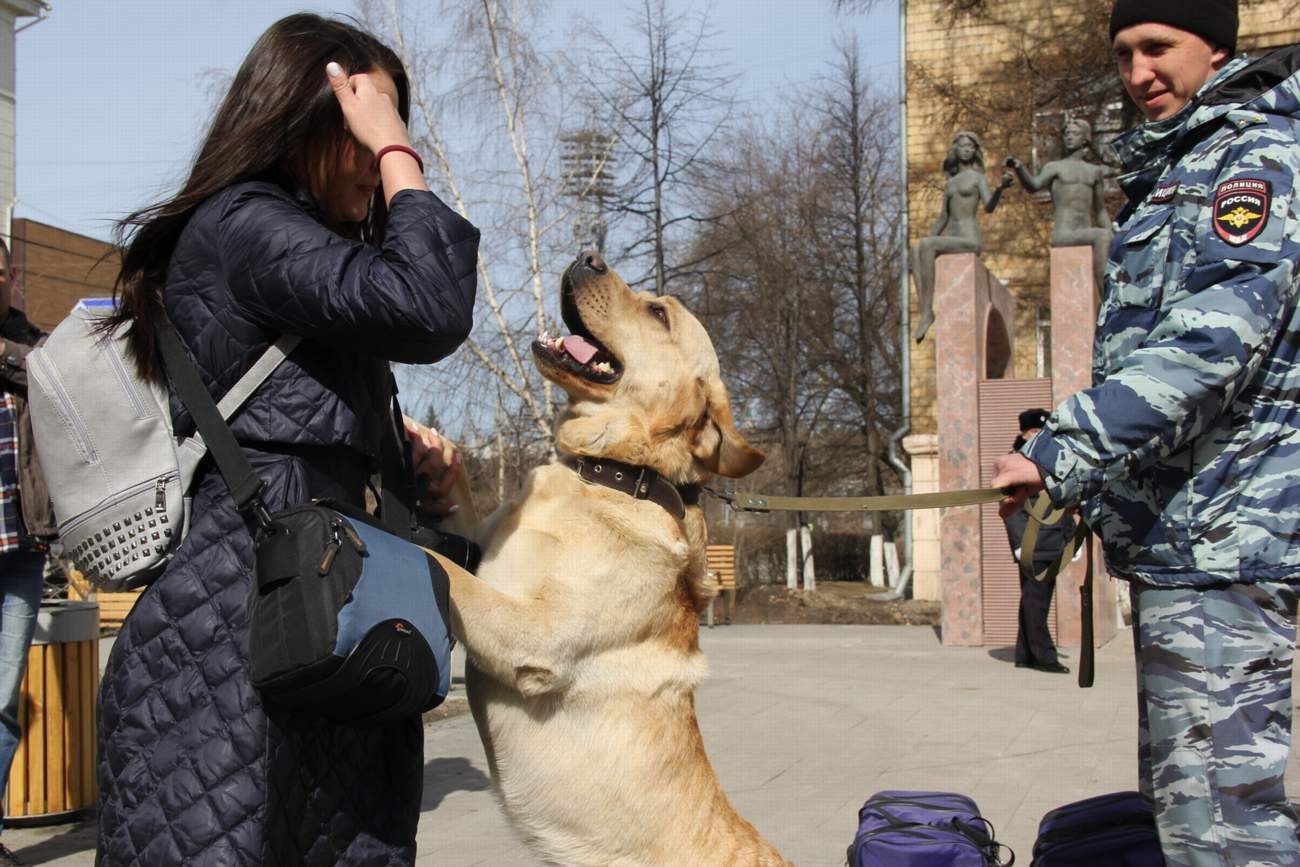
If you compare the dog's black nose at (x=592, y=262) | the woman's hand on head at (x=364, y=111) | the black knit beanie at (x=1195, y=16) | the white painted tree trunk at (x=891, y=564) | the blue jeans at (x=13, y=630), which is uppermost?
the black knit beanie at (x=1195, y=16)

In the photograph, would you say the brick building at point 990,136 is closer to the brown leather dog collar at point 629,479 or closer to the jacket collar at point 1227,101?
the brown leather dog collar at point 629,479

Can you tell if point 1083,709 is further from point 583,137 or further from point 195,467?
point 583,137

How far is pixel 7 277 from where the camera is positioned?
4793 millimetres

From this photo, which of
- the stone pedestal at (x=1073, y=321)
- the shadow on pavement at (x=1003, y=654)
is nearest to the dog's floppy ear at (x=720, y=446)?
the shadow on pavement at (x=1003, y=654)

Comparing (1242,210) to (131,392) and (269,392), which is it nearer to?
(269,392)

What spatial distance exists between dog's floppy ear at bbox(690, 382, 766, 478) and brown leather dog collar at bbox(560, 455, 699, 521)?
17 cm

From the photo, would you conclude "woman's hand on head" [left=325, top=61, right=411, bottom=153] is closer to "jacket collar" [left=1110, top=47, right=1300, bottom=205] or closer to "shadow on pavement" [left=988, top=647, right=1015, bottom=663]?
"jacket collar" [left=1110, top=47, right=1300, bottom=205]

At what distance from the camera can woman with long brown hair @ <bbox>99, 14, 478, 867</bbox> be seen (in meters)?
1.89

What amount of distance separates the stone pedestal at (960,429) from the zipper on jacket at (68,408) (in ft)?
34.2

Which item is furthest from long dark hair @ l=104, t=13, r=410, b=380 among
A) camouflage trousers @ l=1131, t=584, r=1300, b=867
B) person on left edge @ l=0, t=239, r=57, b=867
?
person on left edge @ l=0, t=239, r=57, b=867

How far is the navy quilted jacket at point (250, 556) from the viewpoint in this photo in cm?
188

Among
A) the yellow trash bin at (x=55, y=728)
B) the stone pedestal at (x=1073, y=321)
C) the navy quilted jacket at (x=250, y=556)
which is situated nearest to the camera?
the navy quilted jacket at (x=250, y=556)

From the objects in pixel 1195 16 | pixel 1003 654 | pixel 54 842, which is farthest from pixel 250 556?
pixel 1003 654

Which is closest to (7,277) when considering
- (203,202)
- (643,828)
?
(203,202)
